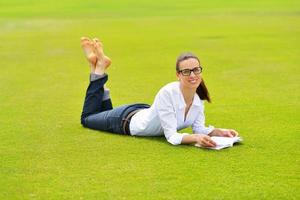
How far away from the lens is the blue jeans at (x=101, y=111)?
6958 millimetres

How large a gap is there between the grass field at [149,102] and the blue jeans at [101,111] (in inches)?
4.9

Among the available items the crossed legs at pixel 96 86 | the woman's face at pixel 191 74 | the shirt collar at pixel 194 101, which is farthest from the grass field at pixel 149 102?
the woman's face at pixel 191 74

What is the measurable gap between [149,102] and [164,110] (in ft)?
9.10

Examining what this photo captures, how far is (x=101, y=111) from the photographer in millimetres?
7422

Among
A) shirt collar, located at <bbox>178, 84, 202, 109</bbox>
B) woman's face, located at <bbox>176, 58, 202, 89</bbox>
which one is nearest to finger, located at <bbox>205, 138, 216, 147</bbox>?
shirt collar, located at <bbox>178, 84, 202, 109</bbox>

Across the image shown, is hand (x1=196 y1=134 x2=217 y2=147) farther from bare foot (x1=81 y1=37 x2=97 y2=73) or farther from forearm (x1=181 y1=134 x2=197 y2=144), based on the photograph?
bare foot (x1=81 y1=37 x2=97 y2=73)

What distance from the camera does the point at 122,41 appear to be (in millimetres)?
17156

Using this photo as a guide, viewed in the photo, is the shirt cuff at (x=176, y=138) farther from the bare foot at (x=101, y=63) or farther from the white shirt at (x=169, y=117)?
the bare foot at (x=101, y=63)

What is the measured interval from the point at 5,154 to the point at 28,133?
88 centimetres

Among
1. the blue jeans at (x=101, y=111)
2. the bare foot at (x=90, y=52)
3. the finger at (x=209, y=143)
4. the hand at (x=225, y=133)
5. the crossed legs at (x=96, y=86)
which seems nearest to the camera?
the finger at (x=209, y=143)

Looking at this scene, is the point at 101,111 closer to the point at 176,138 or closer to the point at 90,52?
the point at 90,52

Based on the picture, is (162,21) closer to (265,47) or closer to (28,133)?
(265,47)

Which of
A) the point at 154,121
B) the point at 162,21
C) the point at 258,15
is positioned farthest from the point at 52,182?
the point at 258,15

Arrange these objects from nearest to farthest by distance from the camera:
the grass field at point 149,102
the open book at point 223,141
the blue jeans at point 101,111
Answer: the grass field at point 149,102
the open book at point 223,141
the blue jeans at point 101,111
